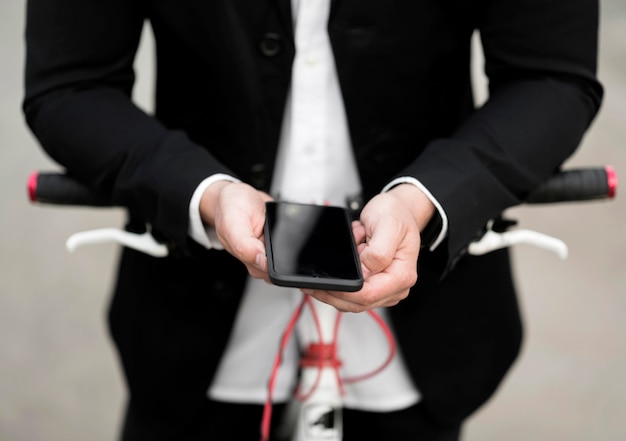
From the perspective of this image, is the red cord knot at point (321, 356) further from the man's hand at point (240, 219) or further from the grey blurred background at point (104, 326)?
the grey blurred background at point (104, 326)

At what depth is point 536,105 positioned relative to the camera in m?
0.95

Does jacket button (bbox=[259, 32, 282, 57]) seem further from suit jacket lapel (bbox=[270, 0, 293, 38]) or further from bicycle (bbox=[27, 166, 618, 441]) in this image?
bicycle (bbox=[27, 166, 618, 441])

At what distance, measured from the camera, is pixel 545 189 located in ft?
3.19

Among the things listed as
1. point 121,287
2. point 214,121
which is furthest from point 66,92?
point 121,287

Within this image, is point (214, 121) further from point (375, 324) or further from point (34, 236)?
point (34, 236)

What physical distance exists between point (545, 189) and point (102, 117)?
50cm

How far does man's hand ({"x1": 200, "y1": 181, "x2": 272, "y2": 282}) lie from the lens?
783 millimetres

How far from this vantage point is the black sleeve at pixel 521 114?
0.90 meters

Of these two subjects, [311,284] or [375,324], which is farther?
[375,324]

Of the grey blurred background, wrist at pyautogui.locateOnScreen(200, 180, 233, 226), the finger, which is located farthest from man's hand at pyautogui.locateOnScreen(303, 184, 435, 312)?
the grey blurred background

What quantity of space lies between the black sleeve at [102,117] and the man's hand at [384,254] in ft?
0.60

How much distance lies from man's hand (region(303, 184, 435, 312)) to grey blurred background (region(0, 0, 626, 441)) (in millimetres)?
1445

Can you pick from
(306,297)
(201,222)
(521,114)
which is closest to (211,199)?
(201,222)

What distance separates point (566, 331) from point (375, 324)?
60.9 inches
